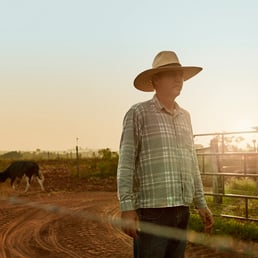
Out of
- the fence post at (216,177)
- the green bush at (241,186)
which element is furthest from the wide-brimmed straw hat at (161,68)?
the green bush at (241,186)

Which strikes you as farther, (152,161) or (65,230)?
(65,230)

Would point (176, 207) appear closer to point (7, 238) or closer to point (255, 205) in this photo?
point (7, 238)

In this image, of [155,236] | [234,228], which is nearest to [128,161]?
[155,236]

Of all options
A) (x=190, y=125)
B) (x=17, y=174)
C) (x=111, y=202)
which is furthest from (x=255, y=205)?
(x=17, y=174)

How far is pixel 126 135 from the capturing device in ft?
8.96

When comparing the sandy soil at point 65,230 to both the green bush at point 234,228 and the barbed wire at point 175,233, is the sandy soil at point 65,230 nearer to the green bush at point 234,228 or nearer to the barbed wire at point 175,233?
the barbed wire at point 175,233

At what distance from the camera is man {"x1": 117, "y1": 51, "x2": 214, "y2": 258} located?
8.67ft

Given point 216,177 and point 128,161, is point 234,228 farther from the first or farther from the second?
point 128,161

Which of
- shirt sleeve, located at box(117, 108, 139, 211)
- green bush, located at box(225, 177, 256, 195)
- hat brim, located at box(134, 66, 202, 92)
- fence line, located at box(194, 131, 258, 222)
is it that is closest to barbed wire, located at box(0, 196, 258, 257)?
shirt sleeve, located at box(117, 108, 139, 211)

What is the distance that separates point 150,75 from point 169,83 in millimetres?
166

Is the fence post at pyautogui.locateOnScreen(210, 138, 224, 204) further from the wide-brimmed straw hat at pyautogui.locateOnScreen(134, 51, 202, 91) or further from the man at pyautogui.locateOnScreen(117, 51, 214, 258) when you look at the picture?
the man at pyautogui.locateOnScreen(117, 51, 214, 258)

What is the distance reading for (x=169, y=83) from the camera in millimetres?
2887

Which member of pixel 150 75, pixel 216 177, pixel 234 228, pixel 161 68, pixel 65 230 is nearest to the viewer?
pixel 161 68

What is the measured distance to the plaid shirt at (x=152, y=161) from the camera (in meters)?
2.65
